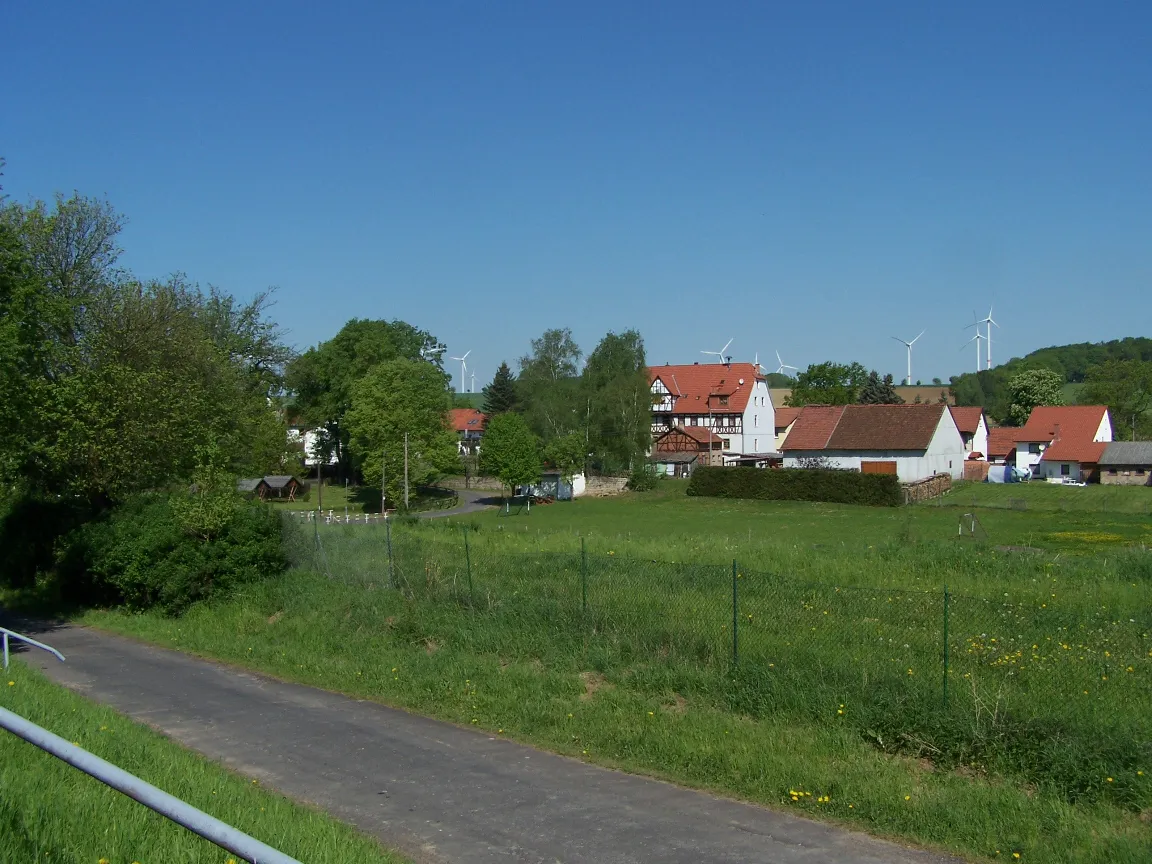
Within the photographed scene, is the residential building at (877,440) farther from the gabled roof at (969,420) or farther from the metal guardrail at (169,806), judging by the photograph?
the metal guardrail at (169,806)

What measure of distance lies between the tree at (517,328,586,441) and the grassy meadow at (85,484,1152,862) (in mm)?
63340

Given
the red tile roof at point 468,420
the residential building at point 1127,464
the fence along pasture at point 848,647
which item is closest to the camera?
the fence along pasture at point 848,647

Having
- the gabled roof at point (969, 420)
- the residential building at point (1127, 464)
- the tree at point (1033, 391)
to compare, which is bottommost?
the residential building at point (1127, 464)

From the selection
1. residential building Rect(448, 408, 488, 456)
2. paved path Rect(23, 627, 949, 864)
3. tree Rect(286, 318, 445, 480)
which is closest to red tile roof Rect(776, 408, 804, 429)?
residential building Rect(448, 408, 488, 456)

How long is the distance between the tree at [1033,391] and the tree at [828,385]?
2069 centimetres

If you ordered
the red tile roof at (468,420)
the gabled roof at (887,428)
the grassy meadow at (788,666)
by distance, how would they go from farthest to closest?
the red tile roof at (468,420) → the gabled roof at (887,428) → the grassy meadow at (788,666)

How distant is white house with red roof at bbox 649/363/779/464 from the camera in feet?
344

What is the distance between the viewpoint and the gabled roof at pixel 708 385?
105625mm

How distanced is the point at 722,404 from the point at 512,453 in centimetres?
3895

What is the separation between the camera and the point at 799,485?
67.6 metres

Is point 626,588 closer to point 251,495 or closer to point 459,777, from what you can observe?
point 459,777

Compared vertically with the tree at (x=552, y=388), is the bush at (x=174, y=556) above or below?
below

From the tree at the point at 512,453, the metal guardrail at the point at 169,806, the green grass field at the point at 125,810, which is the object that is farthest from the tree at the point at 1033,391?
the metal guardrail at the point at 169,806

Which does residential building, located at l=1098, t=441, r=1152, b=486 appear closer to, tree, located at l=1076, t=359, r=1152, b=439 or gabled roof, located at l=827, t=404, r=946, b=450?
gabled roof, located at l=827, t=404, r=946, b=450
